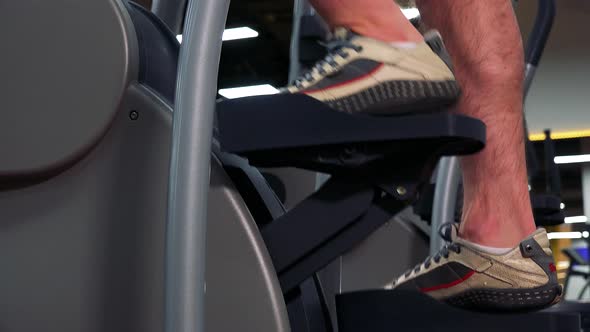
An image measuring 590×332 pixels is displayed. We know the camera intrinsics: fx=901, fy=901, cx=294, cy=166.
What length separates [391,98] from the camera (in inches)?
41.5

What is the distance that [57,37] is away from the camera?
3.84ft

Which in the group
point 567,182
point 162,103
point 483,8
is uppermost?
point 483,8

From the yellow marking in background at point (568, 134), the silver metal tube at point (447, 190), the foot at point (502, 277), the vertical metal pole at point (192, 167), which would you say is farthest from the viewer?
the yellow marking in background at point (568, 134)

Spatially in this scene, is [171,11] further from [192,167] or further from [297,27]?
[192,167]

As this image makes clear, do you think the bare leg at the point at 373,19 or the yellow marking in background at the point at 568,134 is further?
the yellow marking in background at the point at 568,134

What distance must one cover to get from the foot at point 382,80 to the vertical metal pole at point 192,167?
0.12 meters

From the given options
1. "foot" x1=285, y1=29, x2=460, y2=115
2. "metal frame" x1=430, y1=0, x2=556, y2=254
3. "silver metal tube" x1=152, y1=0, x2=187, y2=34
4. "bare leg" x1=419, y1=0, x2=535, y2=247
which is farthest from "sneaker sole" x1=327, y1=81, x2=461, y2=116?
"metal frame" x1=430, y1=0, x2=556, y2=254

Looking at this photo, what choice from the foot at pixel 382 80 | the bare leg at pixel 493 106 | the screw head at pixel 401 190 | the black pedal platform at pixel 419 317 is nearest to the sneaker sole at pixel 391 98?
the foot at pixel 382 80

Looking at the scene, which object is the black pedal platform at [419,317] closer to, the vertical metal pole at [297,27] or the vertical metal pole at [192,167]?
the vertical metal pole at [192,167]

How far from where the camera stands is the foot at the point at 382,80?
1.06 meters

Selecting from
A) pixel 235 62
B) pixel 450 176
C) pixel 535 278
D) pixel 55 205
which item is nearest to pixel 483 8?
pixel 535 278

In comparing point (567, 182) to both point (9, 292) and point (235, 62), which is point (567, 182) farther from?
point (9, 292)

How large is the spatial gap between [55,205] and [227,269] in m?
0.24

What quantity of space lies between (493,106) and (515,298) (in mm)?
273
